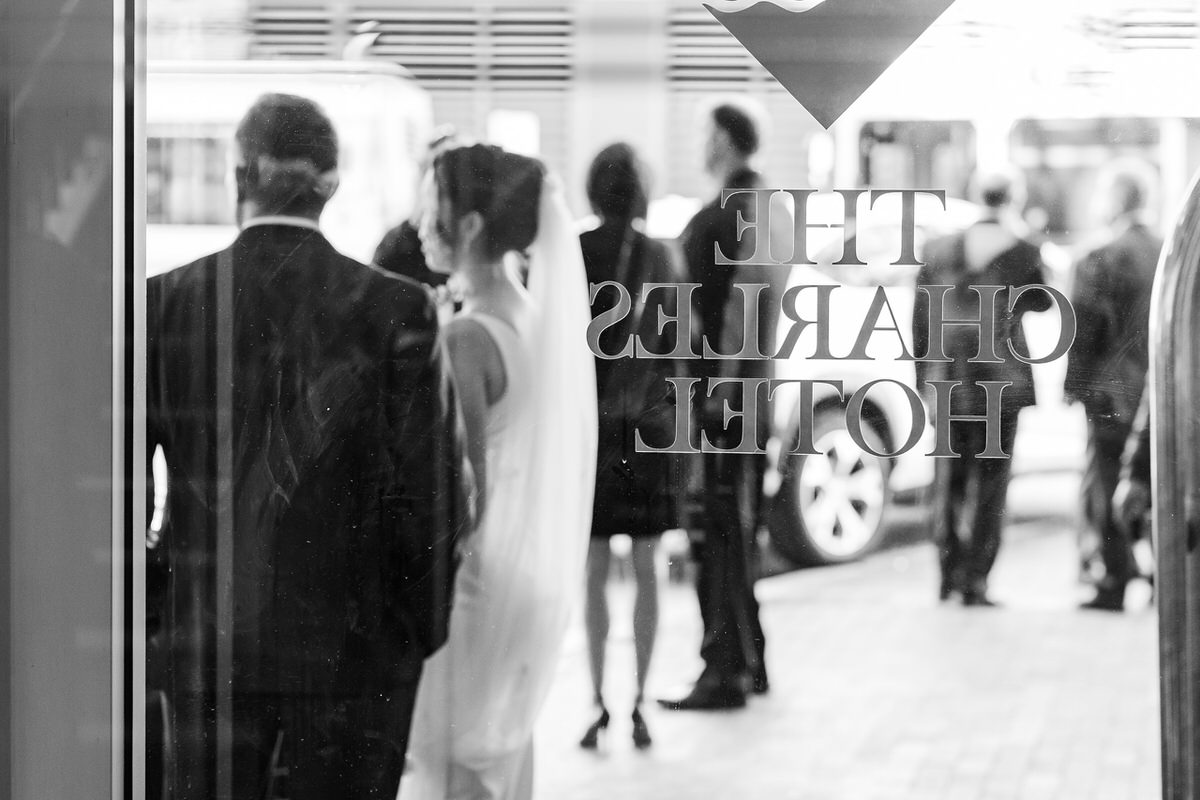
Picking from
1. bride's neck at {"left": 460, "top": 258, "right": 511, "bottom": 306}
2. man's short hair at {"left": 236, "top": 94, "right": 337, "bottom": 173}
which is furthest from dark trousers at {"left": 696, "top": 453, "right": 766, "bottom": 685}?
man's short hair at {"left": 236, "top": 94, "right": 337, "bottom": 173}

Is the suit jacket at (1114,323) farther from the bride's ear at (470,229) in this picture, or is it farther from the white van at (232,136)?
the white van at (232,136)

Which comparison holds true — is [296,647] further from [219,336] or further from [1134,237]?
[1134,237]

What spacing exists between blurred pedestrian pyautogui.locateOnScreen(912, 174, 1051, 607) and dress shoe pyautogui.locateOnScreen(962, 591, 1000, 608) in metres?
0.13

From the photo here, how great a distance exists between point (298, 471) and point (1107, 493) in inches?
47.6

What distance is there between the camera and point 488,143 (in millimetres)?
1752

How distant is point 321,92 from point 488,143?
27cm

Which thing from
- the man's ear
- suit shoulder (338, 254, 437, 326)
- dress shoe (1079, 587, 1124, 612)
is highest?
the man's ear

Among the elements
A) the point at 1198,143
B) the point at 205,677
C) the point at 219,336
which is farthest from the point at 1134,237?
the point at 205,677

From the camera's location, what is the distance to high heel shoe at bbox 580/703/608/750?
70.9 inches

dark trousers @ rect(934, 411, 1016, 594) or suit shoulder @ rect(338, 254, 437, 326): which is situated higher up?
suit shoulder @ rect(338, 254, 437, 326)

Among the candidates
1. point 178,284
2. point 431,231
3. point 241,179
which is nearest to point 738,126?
point 431,231

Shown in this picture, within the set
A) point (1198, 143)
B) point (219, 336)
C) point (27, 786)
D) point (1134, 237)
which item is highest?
point (1198, 143)

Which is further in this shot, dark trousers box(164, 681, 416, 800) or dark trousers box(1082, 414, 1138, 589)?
dark trousers box(164, 681, 416, 800)

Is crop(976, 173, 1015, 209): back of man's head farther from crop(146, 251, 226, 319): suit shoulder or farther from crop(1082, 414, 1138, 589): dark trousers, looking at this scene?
crop(146, 251, 226, 319): suit shoulder
